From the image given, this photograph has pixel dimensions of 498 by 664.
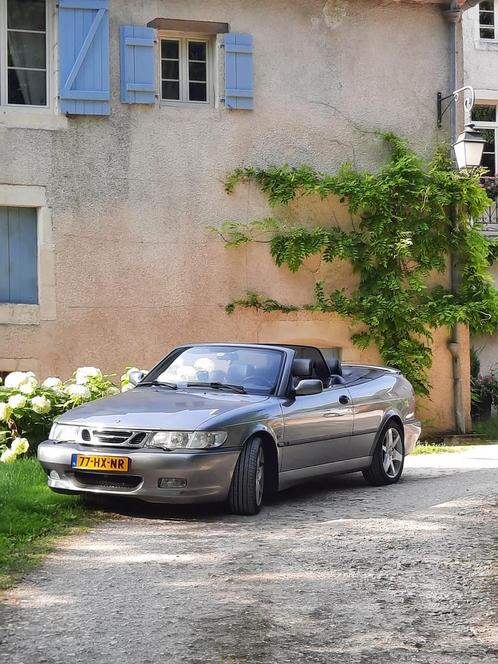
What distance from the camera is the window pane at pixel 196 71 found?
18.8 m

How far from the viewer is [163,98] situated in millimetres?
18547

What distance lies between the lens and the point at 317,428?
10.4m

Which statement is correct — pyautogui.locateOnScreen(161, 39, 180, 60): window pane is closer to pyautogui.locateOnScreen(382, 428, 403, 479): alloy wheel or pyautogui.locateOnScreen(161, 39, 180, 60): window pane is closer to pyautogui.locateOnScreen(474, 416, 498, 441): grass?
pyautogui.locateOnScreen(474, 416, 498, 441): grass

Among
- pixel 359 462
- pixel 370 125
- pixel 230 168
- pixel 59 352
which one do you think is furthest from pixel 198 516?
pixel 370 125

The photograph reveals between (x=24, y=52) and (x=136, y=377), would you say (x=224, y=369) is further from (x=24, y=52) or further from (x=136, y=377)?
(x=24, y=52)

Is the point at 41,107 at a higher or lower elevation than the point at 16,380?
higher

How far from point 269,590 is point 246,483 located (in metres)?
2.66

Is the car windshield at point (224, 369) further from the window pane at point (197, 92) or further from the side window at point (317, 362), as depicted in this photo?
the window pane at point (197, 92)

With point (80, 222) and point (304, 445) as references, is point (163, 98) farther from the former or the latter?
point (304, 445)

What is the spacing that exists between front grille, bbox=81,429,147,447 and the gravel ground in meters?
0.59

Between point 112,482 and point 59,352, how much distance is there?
9020 mm

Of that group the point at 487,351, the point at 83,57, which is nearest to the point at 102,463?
the point at 83,57

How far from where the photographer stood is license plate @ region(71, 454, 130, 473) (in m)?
8.84

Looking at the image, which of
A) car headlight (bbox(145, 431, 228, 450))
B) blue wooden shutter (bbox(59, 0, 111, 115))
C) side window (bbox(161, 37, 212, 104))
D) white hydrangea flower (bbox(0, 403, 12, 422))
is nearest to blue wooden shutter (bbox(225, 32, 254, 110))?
side window (bbox(161, 37, 212, 104))
